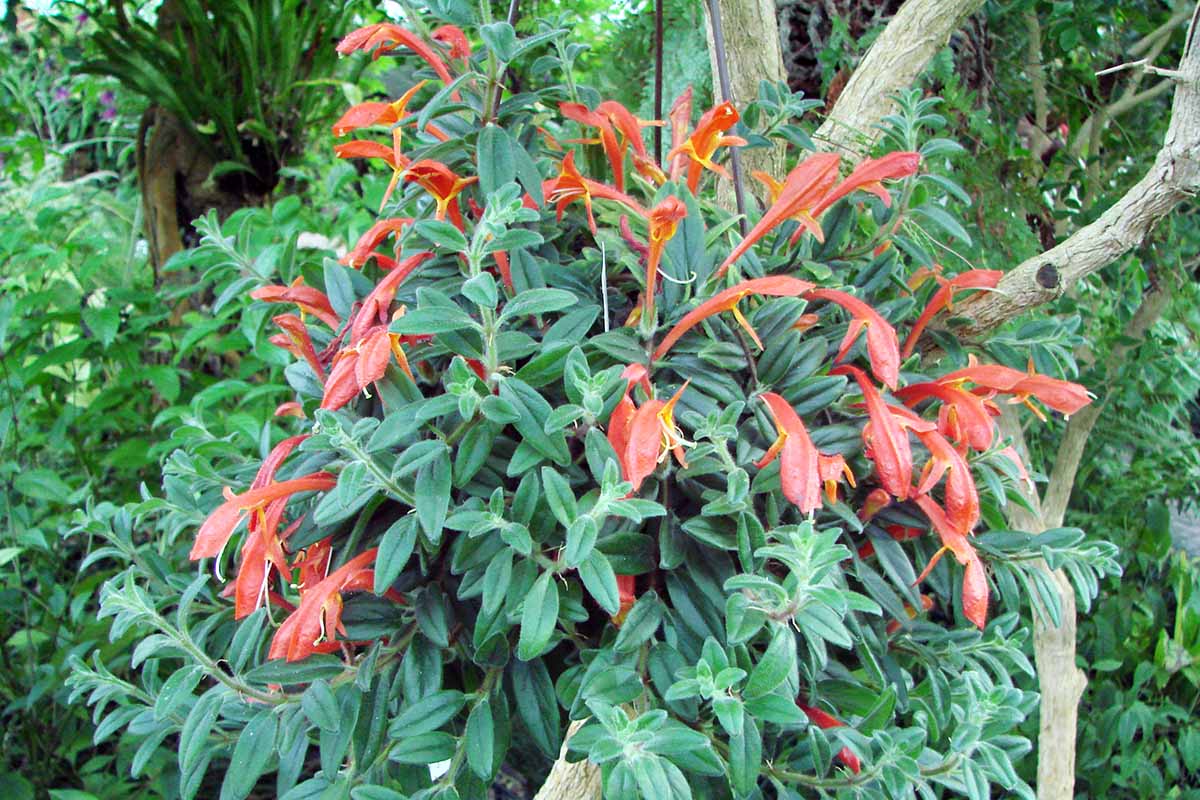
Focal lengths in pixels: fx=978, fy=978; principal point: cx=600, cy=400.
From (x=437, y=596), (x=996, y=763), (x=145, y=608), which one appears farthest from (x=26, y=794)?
(x=996, y=763)

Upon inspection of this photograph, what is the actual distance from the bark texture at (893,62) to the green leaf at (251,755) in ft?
2.40

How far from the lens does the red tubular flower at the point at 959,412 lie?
26.8 inches

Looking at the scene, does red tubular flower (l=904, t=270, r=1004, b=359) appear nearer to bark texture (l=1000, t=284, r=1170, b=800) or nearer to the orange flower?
the orange flower

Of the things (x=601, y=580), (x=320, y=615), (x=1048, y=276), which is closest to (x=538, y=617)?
(x=601, y=580)

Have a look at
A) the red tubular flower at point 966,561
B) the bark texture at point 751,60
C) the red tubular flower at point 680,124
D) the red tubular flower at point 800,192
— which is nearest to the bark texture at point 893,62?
the bark texture at point 751,60

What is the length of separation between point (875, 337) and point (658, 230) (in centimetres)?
16

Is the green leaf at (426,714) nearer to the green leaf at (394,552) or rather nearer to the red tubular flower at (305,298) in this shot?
the green leaf at (394,552)

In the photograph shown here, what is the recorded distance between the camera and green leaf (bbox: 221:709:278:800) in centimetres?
63

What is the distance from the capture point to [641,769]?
500 millimetres

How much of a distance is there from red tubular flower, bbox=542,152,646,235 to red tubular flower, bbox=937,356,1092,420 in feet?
0.88

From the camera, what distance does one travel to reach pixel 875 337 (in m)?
0.65

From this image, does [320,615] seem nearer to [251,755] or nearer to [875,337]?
[251,755]

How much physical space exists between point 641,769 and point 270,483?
0.33 metres

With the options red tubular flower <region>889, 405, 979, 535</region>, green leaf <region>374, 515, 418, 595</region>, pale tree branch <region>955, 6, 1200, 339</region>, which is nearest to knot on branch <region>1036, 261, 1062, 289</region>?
pale tree branch <region>955, 6, 1200, 339</region>
